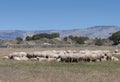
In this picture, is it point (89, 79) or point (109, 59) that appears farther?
point (109, 59)

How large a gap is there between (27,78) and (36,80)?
1161 mm

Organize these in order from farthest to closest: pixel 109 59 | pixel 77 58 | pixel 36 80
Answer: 1. pixel 109 59
2. pixel 77 58
3. pixel 36 80

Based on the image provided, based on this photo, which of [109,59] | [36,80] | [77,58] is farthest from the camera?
[109,59]

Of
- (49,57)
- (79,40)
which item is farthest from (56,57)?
(79,40)

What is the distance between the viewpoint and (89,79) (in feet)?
75.3

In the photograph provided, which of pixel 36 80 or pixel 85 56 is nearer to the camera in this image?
pixel 36 80

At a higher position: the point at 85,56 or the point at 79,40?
the point at 85,56

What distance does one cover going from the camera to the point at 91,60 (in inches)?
1532

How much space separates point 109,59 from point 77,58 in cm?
441

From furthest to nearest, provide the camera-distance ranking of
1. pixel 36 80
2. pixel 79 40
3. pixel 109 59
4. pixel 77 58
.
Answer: pixel 79 40 → pixel 109 59 → pixel 77 58 → pixel 36 80

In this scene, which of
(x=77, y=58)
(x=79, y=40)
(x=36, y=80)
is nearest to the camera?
(x=36, y=80)

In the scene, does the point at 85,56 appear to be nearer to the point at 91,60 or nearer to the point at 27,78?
the point at 91,60

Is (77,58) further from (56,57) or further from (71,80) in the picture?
(71,80)

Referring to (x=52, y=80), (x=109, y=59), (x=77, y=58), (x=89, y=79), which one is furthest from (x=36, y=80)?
(x=109, y=59)
